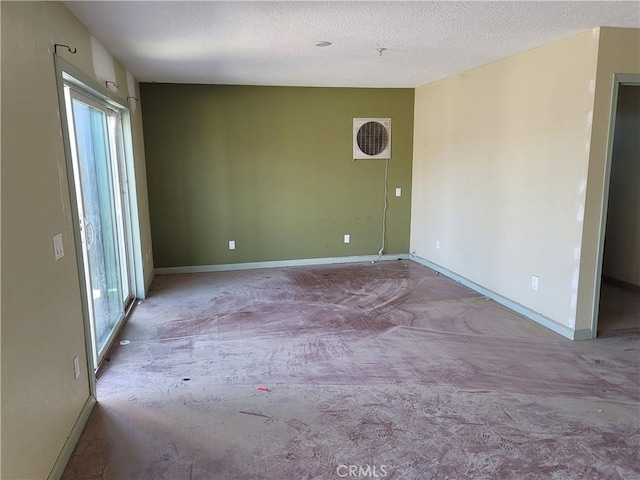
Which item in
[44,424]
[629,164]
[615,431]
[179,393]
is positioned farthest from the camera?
[629,164]

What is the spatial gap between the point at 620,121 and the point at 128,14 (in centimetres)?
506

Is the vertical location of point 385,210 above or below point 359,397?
above

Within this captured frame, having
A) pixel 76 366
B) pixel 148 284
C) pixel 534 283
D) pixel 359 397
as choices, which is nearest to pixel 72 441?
pixel 76 366

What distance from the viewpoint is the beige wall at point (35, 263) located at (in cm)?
157

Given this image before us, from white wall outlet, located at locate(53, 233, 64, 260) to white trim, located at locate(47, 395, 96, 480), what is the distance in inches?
34.8

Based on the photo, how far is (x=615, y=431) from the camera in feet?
7.39

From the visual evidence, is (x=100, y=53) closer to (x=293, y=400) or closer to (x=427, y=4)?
(x=427, y=4)

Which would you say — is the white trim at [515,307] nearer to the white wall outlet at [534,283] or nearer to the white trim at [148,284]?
the white wall outlet at [534,283]

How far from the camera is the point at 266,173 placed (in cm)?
562

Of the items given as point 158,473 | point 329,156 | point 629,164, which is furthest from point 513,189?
point 158,473

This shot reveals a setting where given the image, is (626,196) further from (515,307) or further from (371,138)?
(371,138)

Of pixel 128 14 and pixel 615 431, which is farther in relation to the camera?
pixel 128 14

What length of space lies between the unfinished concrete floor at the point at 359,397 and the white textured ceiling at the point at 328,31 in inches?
91.7

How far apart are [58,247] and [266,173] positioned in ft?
12.2
